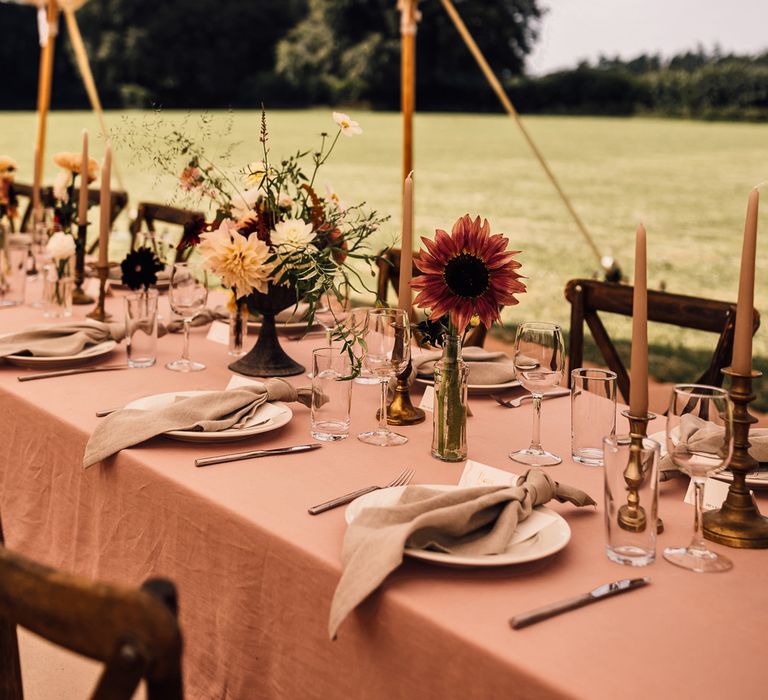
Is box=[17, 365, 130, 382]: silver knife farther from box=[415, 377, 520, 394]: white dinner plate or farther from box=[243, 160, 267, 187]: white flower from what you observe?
box=[415, 377, 520, 394]: white dinner plate

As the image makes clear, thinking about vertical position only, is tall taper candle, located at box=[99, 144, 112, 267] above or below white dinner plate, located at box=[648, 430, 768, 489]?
above

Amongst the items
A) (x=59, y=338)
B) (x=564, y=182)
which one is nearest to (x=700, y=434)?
(x=59, y=338)

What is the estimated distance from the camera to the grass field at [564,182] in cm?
986

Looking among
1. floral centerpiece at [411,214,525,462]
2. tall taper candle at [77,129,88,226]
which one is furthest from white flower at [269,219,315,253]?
tall taper candle at [77,129,88,226]

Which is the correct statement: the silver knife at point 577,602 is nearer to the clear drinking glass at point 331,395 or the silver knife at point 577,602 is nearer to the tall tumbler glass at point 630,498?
the tall tumbler glass at point 630,498

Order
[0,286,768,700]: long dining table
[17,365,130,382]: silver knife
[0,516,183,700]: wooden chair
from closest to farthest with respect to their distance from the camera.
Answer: [0,516,183,700]: wooden chair, [0,286,768,700]: long dining table, [17,365,130,382]: silver knife

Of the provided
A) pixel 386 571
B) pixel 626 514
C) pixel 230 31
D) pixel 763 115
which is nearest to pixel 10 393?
pixel 386 571

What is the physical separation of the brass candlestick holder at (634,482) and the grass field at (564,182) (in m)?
1.84

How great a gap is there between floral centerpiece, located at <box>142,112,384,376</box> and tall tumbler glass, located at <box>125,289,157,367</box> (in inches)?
8.1

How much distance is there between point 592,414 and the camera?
1737 millimetres

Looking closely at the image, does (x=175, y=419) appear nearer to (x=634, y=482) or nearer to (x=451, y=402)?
(x=451, y=402)

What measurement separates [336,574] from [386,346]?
0.59 meters

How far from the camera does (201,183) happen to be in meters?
2.34

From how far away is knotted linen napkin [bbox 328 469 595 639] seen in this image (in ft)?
3.94
